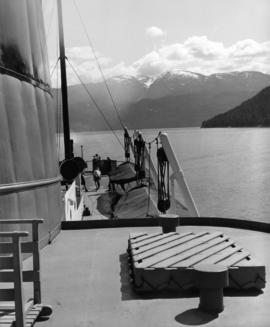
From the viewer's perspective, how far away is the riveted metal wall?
887 centimetres

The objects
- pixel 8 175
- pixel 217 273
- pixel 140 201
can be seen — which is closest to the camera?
pixel 217 273

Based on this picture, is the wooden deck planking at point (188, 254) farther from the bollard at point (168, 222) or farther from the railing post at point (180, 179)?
the railing post at point (180, 179)

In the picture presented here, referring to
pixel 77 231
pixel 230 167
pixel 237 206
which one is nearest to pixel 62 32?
pixel 77 231

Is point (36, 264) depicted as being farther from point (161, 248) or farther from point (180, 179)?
point (180, 179)

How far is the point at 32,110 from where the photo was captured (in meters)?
10.2

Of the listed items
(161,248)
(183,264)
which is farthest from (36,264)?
(161,248)

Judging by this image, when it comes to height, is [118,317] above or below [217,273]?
below

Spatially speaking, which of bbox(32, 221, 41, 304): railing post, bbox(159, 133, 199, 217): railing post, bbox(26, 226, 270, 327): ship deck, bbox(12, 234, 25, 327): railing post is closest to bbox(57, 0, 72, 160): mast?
bbox(159, 133, 199, 217): railing post

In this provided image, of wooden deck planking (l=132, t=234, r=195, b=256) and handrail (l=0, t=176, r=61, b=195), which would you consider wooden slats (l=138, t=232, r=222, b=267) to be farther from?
handrail (l=0, t=176, r=61, b=195)

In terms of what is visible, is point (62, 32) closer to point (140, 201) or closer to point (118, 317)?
point (140, 201)

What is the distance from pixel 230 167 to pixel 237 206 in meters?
49.2

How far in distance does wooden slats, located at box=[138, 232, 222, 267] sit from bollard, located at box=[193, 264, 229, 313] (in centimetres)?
94

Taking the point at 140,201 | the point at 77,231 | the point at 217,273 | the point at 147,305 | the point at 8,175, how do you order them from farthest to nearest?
the point at 140,201, the point at 77,231, the point at 8,175, the point at 147,305, the point at 217,273

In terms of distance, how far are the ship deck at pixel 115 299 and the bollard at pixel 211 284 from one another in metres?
0.13
